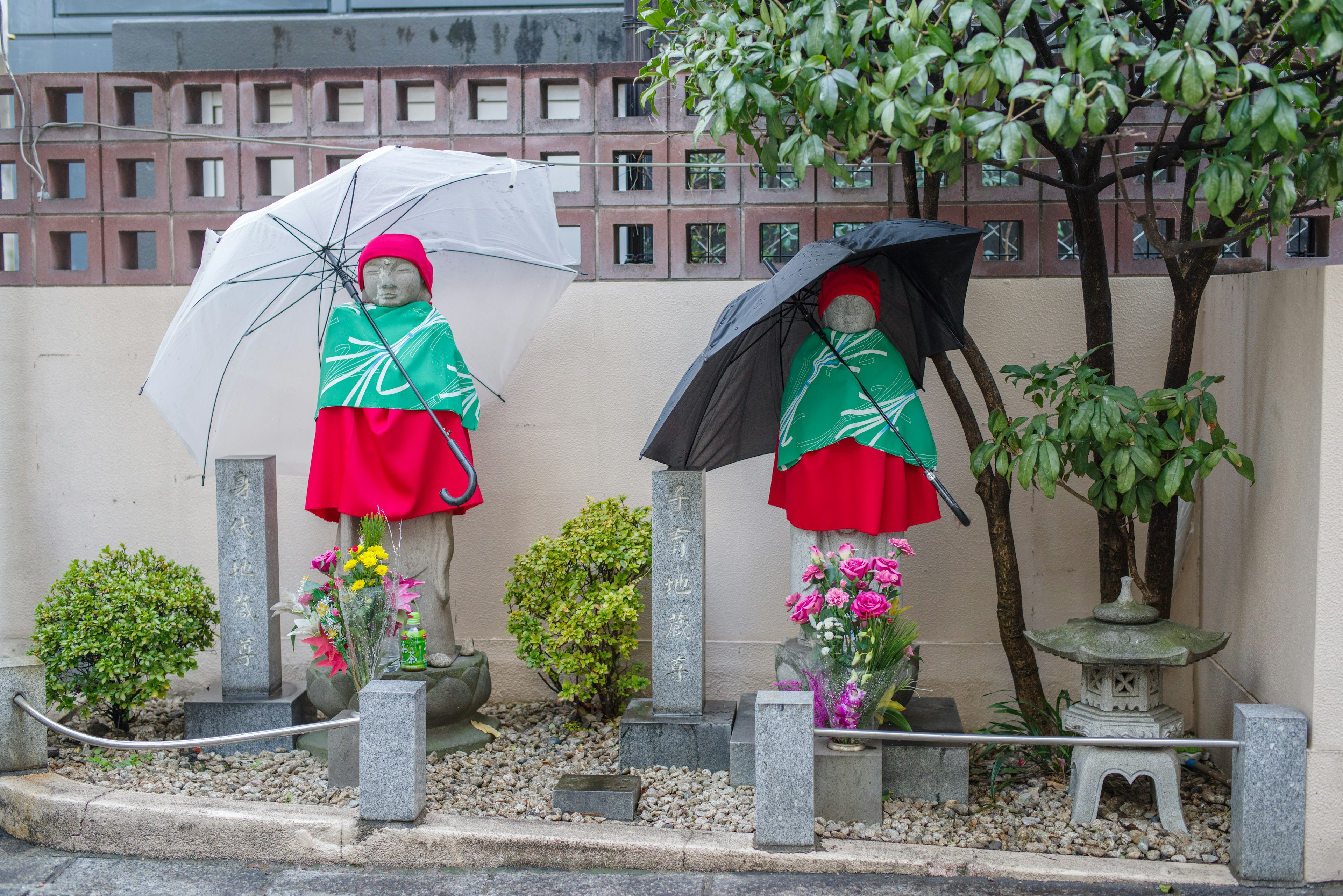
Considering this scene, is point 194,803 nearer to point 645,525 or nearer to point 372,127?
point 645,525

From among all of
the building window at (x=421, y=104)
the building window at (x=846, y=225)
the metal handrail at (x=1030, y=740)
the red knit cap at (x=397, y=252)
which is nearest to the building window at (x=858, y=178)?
the building window at (x=846, y=225)

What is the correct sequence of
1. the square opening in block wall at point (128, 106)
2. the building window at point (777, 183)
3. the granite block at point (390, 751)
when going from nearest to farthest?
the granite block at point (390, 751), the building window at point (777, 183), the square opening in block wall at point (128, 106)

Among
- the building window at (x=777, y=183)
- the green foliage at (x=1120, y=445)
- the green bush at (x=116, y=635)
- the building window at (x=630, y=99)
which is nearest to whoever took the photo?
the green foliage at (x=1120, y=445)

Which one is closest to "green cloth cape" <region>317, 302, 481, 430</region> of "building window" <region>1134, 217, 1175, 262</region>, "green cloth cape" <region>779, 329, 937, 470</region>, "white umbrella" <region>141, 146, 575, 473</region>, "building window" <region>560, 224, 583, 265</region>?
"white umbrella" <region>141, 146, 575, 473</region>

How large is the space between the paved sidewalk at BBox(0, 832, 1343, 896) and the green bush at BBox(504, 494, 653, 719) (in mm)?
1395

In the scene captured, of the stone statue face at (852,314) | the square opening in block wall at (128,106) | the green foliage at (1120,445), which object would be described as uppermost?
the square opening in block wall at (128,106)

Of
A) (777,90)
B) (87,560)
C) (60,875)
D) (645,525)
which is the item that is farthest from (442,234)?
(60,875)

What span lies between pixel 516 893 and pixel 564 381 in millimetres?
2981

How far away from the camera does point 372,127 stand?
6031 millimetres

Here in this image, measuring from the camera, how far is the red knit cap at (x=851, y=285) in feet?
15.8

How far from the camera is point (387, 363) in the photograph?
5.01 metres

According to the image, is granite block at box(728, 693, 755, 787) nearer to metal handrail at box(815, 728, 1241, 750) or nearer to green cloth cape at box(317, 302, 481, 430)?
metal handrail at box(815, 728, 1241, 750)

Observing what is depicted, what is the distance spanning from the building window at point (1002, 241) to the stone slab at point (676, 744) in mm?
2973

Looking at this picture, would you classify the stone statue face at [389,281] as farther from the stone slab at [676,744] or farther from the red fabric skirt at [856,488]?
the stone slab at [676,744]
